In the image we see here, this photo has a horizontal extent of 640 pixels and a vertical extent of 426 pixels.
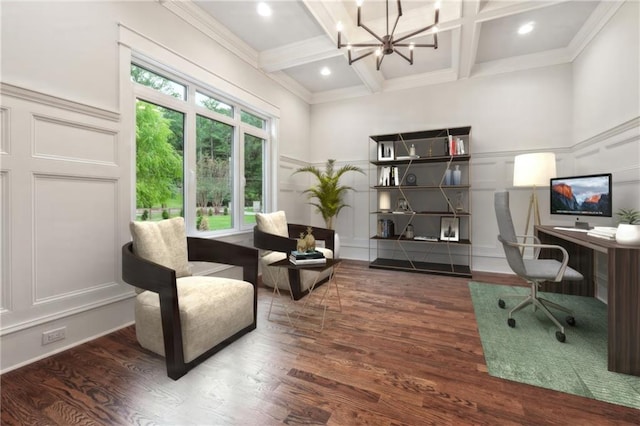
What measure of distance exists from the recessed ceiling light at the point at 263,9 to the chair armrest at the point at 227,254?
2442mm

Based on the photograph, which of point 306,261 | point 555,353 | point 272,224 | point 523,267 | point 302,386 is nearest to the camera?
point 302,386

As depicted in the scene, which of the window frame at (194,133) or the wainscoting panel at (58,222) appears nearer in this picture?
the wainscoting panel at (58,222)

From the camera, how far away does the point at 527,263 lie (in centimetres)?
251

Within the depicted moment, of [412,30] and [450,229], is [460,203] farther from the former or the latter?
[412,30]

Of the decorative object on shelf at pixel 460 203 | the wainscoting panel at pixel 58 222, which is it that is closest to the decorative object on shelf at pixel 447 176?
the decorative object on shelf at pixel 460 203

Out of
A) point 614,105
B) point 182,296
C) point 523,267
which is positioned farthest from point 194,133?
point 614,105

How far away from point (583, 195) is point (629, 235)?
50.7 inches

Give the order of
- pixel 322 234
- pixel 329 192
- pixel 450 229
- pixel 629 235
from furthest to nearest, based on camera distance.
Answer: pixel 329 192, pixel 450 229, pixel 322 234, pixel 629 235

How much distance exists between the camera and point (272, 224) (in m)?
3.40

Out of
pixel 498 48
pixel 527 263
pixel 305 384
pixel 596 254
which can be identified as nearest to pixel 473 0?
pixel 498 48

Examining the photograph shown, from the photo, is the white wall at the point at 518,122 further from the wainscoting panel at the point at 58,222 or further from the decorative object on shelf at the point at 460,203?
the wainscoting panel at the point at 58,222

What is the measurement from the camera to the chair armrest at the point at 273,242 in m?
3.02

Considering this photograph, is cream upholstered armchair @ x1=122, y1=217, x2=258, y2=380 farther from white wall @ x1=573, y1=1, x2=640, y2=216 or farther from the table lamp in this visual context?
white wall @ x1=573, y1=1, x2=640, y2=216

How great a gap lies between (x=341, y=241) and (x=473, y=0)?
3.77 m
